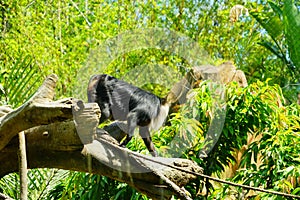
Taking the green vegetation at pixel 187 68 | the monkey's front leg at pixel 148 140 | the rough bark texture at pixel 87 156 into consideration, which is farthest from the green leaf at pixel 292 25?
the rough bark texture at pixel 87 156

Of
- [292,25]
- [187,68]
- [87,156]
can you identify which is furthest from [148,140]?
[292,25]

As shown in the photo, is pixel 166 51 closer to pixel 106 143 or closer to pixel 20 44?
pixel 20 44

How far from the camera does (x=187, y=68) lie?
734cm

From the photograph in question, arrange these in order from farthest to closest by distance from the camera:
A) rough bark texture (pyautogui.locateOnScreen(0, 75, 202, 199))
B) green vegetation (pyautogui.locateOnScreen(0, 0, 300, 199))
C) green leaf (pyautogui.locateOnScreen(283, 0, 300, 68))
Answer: green leaf (pyautogui.locateOnScreen(283, 0, 300, 68)) → green vegetation (pyautogui.locateOnScreen(0, 0, 300, 199)) → rough bark texture (pyautogui.locateOnScreen(0, 75, 202, 199))

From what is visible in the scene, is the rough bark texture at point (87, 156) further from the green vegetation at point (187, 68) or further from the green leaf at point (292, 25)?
the green leaf at point (292, 25)

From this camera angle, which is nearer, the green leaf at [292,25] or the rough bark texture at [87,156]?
the rough bark texture at [87,156]

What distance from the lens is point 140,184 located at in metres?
3.21

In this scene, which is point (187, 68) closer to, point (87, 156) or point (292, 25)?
point (292, 25)

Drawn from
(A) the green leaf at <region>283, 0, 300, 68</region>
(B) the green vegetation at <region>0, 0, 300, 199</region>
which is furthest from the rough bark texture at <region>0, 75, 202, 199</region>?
(A) the green leaf at <region>283, 0, 300, 68</region>

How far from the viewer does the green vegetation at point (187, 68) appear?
439 cm

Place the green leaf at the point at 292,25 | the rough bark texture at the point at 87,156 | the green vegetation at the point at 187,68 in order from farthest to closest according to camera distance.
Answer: the green leaf at the point at 292,25, the green vegetation at the point at 187,68, the rough bark texture at the point at 87,156

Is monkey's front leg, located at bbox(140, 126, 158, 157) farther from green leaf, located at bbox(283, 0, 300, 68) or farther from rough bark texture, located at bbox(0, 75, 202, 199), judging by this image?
green leaf, located at bbox(283, 0, 300, 68)

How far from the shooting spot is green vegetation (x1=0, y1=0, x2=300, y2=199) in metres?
4.39

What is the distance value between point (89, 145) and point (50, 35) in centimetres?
583
